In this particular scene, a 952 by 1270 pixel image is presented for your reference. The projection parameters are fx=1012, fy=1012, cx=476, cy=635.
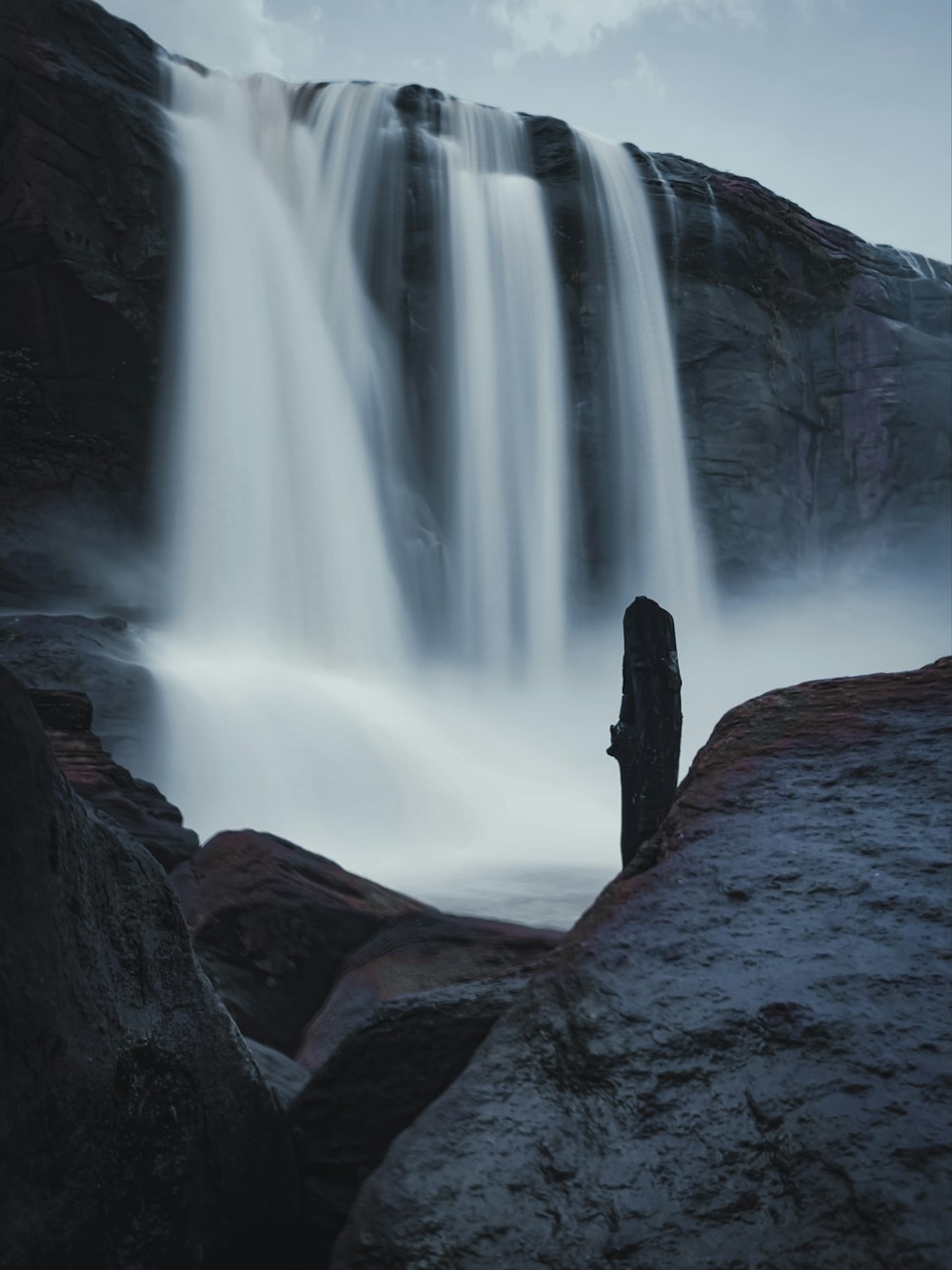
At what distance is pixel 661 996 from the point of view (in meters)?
1.80

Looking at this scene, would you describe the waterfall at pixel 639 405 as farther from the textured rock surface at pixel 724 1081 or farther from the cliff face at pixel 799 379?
the textured rock surface at pixel 724 1081

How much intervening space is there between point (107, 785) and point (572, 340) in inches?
636

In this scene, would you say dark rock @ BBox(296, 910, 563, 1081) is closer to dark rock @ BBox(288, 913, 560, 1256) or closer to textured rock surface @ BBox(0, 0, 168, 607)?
dark rock @ BBox(288, 913, 560, 1256)

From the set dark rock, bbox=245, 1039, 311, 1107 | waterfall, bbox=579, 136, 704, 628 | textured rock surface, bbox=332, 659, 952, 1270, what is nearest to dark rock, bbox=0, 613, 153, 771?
dark rock, bbox=245, 1039, 311, 1107

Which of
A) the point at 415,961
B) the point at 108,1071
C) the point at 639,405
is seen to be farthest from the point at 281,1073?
the point at 639,405

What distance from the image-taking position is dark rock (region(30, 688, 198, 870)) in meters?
5.82

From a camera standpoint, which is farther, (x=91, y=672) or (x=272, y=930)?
(x=91, y=672)

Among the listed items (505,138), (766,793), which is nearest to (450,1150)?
(766,793)

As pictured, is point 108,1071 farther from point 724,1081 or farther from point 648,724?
point 648,724

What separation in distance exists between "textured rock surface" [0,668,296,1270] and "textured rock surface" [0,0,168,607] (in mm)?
13712

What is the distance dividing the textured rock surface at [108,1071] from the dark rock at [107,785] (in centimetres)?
370

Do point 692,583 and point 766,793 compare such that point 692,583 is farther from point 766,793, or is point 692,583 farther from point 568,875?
point 766,793

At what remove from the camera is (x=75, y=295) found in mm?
15688

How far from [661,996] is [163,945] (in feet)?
3.33
